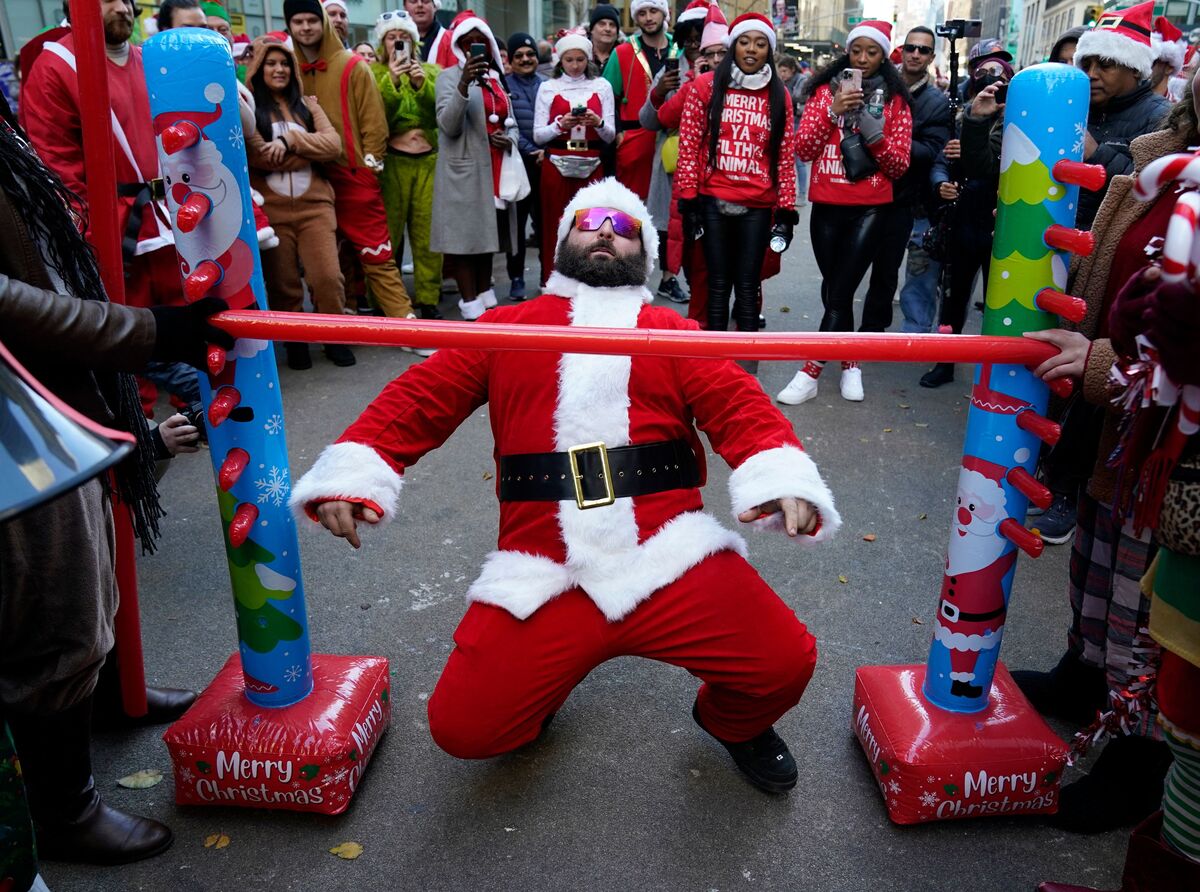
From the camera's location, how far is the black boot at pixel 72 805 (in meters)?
1.98

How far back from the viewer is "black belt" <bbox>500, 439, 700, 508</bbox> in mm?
2203

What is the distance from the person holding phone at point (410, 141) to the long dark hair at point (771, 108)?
7.01 ft

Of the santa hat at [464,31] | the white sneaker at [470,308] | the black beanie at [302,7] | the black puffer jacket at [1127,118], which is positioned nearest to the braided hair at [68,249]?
the black puffer jacket at [1127,118]

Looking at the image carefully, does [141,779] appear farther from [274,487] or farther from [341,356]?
[341,356]

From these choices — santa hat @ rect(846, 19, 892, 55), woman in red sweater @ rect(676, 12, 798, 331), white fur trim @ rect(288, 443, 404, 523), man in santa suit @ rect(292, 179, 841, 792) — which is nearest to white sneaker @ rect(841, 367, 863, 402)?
woman in red sweater @ rect(676, 12, 798, 331)

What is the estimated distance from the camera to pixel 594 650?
7.16ft

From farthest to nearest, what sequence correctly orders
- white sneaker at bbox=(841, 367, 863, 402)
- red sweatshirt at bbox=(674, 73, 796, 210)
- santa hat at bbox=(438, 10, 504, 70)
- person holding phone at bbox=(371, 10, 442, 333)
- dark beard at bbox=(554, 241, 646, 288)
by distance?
person holding phone at bbox=(371, 10, 442, 333) < santa hat at bbox=(438, 10, 504, 70) < white sneaker at bbox=(841, 367, 863, 402) < red sweatshirt at bbox=(674, 73, 796, 210) < dark beard at bbox=(554, 241, 646, 288)

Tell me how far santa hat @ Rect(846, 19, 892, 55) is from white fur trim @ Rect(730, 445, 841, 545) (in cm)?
355

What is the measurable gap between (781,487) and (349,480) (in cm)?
99

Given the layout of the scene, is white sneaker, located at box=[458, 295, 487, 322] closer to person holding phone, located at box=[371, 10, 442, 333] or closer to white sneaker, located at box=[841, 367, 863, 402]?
person holding phone, located at box=[371, 10, 442, 333]

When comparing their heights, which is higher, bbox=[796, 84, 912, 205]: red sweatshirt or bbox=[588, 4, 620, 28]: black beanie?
bbox=[588, 4, 620, 28]: black beanie

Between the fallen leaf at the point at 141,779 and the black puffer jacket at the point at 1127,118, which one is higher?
the black puffer jacket at the point at 1127,118

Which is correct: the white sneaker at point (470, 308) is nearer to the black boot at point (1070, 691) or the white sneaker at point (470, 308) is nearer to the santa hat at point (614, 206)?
the santa hat at point (614, 206)

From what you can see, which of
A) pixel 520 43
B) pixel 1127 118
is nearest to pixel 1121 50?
pixel 1127 118
